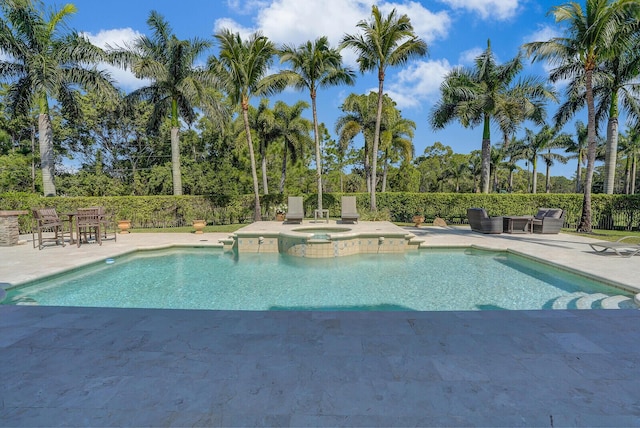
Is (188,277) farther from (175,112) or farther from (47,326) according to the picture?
(175,112)

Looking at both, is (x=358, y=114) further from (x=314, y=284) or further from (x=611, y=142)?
(x=314, y=284)

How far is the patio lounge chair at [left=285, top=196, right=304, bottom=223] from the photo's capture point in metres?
15.1

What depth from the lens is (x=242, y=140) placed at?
867 inches

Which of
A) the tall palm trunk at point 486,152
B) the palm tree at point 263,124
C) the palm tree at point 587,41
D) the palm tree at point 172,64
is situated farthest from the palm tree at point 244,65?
the tall palm trunk at point 486,152

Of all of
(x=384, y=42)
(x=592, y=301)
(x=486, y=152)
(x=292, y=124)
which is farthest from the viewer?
(x=292, y=124)

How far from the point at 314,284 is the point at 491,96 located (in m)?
16.9

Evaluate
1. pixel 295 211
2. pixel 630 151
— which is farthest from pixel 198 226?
pixel 630 151

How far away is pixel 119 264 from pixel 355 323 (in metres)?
8.15

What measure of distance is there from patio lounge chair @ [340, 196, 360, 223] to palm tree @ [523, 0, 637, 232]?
32.7 feet

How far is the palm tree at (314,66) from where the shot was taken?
653 inches

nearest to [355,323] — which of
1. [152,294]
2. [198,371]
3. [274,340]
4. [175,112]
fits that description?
[274,340]

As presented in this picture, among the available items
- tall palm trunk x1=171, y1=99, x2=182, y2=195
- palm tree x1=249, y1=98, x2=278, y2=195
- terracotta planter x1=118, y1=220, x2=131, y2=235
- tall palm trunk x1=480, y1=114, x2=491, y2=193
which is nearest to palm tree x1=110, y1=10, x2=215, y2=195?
tall palm trunk x1=171, y1=99, x2=182, y2=195

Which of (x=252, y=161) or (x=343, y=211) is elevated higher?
(x=252, y=161)

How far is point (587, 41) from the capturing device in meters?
12.7
